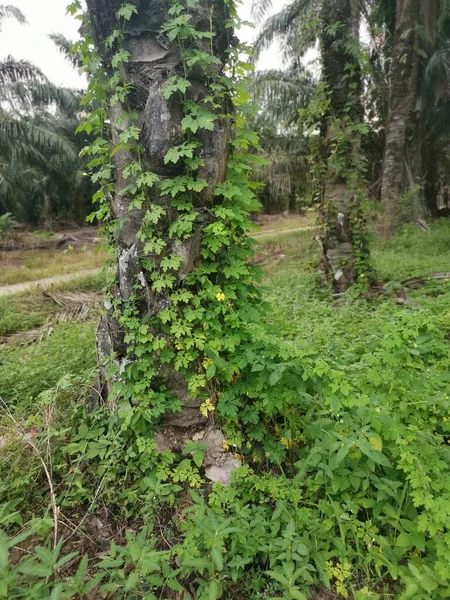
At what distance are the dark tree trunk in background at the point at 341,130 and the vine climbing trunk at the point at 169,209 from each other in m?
3.16

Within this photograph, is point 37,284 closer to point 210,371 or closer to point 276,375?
point 210,371

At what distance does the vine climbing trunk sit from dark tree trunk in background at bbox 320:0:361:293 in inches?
125

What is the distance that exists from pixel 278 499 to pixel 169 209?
5.56 ft

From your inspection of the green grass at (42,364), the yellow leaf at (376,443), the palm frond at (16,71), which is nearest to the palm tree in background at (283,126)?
the palm frond at (16,71)

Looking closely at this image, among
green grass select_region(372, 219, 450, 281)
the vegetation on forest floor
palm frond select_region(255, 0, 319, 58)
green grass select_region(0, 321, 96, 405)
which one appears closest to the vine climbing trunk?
the vegetation on forest floor

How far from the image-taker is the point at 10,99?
11250 millimetres

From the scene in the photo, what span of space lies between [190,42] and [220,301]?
4.80 ft

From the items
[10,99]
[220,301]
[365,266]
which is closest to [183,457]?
[220,301]

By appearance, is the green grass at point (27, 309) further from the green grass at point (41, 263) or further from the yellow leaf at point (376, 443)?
the yellow leaf at point (376, 443)

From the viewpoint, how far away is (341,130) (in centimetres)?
469

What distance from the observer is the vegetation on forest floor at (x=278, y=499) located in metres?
1.43

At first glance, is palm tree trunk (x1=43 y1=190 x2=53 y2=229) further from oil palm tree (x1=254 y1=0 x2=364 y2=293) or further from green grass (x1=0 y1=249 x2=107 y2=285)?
oil palm tree (x1=254 y1=0 x2=364 y2=293)

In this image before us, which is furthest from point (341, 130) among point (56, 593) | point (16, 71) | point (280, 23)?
point (16, 71)

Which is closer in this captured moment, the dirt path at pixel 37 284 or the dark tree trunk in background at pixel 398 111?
the dirt path at pixel 37 284
